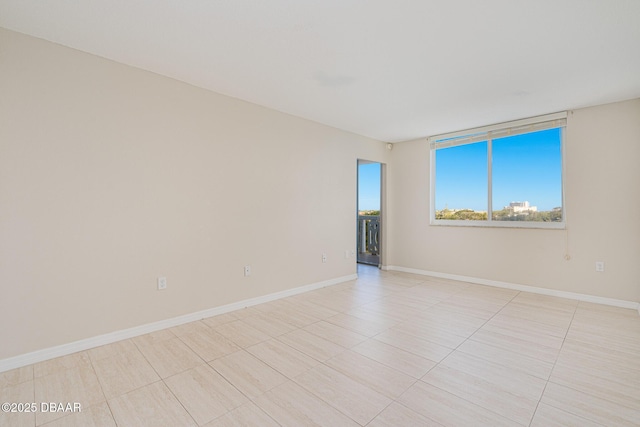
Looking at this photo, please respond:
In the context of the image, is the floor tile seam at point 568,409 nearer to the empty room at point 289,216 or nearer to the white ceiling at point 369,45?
the empty room at point 289,216

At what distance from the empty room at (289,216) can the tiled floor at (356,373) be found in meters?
0.02

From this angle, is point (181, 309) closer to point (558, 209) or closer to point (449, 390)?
point (449, 390)

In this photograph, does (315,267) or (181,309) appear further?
(315,267)

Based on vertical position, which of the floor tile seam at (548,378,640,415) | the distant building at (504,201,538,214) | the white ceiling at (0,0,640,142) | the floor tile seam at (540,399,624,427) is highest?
the white ceiling at (0,0,640,142)

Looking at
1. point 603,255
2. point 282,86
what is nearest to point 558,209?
point 603,255

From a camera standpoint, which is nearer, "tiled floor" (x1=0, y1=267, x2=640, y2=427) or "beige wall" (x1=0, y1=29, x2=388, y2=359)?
"tiled floor" (x1=0, y1=267, x2=640, y2=427)

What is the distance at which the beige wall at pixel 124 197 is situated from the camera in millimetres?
2078

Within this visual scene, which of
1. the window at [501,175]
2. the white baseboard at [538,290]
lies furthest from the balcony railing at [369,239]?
the window at [501,175]

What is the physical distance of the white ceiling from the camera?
184 centimetres

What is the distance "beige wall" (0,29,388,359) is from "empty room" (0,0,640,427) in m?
0.02

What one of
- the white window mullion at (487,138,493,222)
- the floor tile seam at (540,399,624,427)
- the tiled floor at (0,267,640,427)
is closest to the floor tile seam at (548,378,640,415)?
the tiled floor at (0,267,640,427)

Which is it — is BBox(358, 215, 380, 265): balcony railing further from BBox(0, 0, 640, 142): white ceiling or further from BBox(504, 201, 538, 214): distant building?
BBox(0, 0, 640, 142): white ceiling

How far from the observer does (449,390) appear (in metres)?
1.80

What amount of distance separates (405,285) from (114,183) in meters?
3.77
